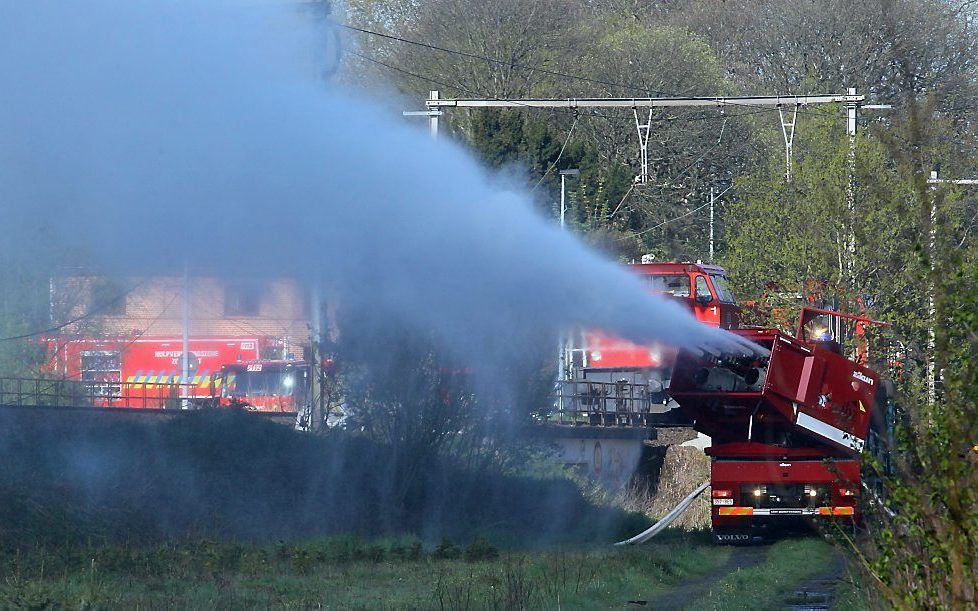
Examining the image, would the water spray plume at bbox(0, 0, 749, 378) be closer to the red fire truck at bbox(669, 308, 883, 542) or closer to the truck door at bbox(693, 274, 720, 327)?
the red fire truck at bbox(669, 308, 883, 542)

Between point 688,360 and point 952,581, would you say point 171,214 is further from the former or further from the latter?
point 952,581

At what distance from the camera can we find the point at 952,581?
748cm

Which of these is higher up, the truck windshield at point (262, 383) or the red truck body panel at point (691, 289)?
the red truck body panel at point (691, 289)

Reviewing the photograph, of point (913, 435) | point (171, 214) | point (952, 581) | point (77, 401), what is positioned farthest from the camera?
point (77, 401)

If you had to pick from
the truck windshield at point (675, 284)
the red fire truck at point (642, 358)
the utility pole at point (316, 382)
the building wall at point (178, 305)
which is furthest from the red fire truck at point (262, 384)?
the truck windshield at point (675, 284)

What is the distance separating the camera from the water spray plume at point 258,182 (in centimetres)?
1453

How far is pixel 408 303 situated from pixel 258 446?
6.42 m

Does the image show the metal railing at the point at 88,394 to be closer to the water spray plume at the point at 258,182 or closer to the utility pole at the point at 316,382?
the utility pole at the point at 316,382

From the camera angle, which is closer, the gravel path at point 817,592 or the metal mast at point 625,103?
the gravel path at point 817,592

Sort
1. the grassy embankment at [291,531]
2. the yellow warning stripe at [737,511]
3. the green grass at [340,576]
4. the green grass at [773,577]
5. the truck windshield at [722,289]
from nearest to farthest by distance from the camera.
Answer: the green grass at [340,576] → the grassy embankment at [291,531] → the green grass at [773,577] → the yellow warning stripe at [737,511] → the truck windshield at [722,289]

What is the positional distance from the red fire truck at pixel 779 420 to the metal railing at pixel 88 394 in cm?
1093

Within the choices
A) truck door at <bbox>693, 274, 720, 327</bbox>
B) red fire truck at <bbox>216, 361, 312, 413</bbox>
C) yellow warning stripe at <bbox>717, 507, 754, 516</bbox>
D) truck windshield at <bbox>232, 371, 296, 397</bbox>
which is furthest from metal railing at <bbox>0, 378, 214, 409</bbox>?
truck door at <bbox>693, 274, 720, 327</bbox>

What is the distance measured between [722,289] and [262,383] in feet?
41.6

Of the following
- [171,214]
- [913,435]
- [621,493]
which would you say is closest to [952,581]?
[913,435]
